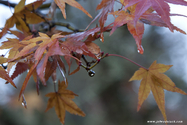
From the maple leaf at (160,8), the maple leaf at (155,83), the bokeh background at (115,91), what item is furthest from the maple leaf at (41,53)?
the bokeh background at (115,91)

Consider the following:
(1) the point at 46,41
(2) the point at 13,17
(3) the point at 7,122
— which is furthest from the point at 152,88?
(3) the point at 7,122

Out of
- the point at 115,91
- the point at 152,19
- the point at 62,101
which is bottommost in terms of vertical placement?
the point at 115,91

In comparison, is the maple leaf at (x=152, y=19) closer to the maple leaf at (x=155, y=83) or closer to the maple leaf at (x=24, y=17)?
the maple leaf at (x=155, y=83)

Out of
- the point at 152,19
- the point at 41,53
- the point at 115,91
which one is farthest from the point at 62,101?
the point at 115,91

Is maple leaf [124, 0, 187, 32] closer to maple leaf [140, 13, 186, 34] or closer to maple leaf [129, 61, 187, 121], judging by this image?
maple leaf [140, 13, 186, 34]

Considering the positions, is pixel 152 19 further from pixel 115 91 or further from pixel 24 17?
pixel 115 91

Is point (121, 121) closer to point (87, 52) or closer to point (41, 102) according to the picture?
point (41, 102)
